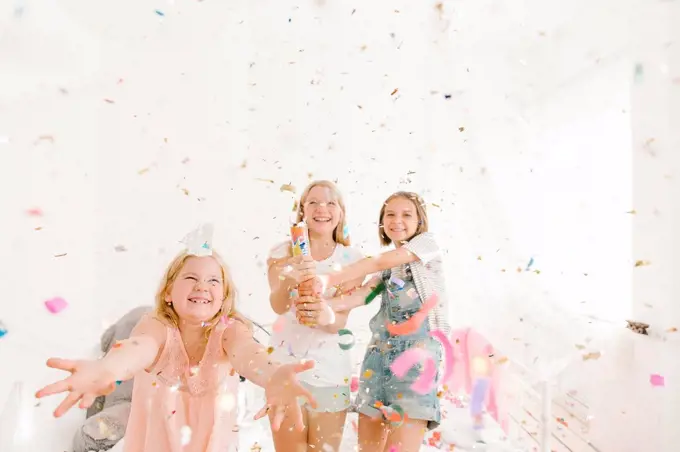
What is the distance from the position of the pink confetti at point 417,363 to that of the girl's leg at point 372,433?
13 centimetres

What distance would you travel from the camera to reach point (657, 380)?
6.42ft

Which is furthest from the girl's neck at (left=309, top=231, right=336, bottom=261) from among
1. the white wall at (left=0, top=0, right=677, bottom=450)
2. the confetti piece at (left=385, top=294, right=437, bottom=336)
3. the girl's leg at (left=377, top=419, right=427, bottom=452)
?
the white wall at (left=0, top=0, right=677, bottom=450)

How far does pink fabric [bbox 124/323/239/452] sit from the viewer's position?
1.13 m

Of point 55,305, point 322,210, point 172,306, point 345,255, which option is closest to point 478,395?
point 345,255

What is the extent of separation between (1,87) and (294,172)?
1.15 metres

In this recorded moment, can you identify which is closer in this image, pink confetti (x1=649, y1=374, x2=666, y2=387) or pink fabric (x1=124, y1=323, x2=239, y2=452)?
pink fabric (x1=124, y1=323, x2=239, y2=452)

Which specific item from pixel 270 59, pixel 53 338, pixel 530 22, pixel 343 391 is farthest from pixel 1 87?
pixel 530 22

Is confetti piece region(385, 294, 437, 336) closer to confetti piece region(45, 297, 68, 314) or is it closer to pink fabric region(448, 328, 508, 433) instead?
pink fabric region(448, 328, 508, 433)

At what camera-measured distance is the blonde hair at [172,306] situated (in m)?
1.20

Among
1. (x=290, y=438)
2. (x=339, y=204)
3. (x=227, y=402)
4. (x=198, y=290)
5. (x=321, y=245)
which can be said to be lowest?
(x=290, y=438)

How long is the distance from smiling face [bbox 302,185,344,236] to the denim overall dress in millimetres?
217

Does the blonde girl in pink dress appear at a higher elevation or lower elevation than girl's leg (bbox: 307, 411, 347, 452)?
higher

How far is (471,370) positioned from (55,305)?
59.4 inches

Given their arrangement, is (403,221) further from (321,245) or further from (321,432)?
(321,432)
